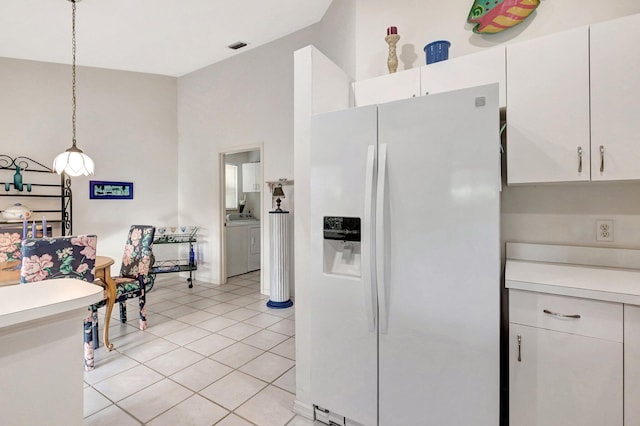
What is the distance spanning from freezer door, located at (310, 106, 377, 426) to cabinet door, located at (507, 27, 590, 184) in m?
0.84

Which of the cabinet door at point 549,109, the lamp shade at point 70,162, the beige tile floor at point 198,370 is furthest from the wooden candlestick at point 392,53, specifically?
the lamp shade at point 70,162

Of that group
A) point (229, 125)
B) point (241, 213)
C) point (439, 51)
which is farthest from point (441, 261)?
point (241, 213)

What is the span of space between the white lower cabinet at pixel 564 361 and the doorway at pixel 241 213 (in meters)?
3.54

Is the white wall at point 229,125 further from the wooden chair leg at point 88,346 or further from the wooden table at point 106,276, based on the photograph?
the wooden chair leg at point 88,346

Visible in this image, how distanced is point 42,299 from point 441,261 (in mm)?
1532

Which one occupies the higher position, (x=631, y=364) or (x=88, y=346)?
(x=631, y=364)

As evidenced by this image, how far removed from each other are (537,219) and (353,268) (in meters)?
1.26

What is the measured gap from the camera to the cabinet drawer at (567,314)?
1.28 m

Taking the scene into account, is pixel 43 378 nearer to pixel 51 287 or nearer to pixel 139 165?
pixel 51 287

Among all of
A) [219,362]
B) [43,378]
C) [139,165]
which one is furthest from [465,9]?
[139,165]

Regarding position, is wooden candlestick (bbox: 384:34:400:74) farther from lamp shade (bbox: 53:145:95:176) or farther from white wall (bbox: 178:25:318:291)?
lamp shade (bbox: 53:145:95:176)

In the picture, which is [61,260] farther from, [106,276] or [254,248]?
[254,248]

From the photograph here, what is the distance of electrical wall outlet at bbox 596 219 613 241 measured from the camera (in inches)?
70.1

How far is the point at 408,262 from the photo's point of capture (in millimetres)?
1527
